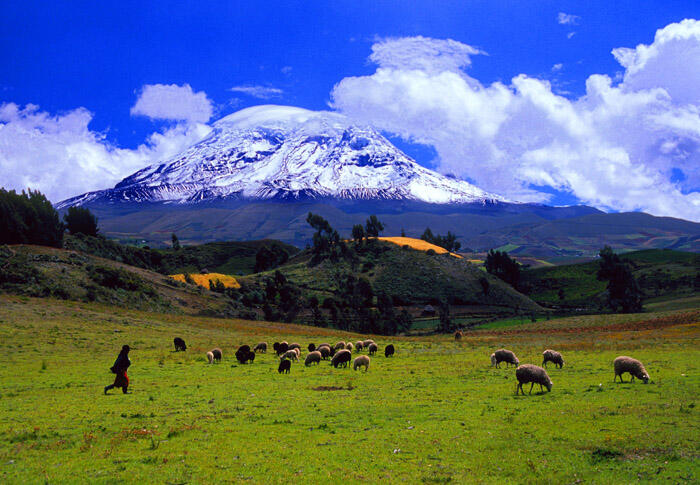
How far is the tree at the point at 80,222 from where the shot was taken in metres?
103

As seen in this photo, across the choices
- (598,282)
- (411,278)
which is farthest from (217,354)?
(598,282)

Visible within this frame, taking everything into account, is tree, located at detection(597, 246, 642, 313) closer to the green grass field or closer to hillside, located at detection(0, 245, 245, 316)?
the green grass field

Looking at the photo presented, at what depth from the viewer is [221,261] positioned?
182 meters

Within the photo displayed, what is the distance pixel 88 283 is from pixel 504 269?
11680cm

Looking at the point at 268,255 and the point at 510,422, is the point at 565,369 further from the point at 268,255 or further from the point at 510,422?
the point at 268,255

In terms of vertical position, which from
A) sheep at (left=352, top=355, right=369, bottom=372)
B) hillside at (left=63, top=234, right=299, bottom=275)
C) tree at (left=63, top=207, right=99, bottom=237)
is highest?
tree at (left=63, top=207, right=99, bottom=237)

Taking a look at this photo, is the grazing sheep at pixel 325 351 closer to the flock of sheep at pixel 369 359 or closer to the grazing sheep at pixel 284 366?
the flock of sheep at pixel 369 359

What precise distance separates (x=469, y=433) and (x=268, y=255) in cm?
15469

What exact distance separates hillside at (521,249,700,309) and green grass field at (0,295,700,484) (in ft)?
312

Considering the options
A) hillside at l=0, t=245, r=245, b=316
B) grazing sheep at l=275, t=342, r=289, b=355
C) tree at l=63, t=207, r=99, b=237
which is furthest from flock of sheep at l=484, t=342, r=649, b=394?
tree at l=63, t=207, r=99, b=237

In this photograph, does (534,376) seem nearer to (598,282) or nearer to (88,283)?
(88,283)

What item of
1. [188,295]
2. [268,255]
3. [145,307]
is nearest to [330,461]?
[145,307]

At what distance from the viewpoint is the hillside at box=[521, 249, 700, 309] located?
112194 millimetres

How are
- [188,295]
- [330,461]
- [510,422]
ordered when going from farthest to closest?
[188,295], [510,422], [330,461]
